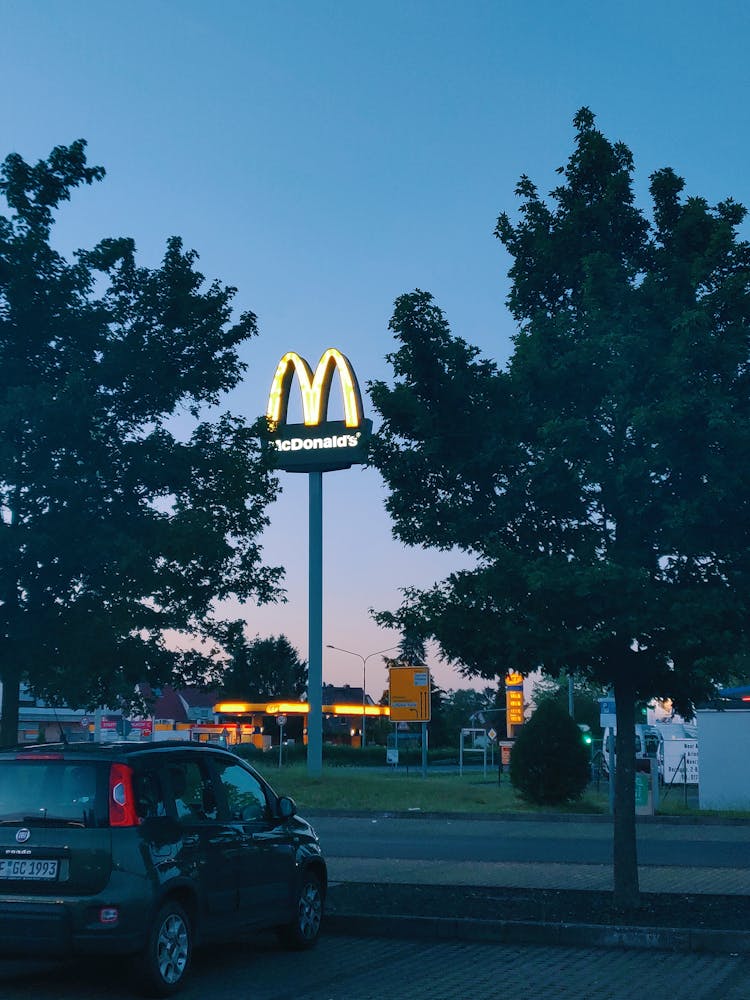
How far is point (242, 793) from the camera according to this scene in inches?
392

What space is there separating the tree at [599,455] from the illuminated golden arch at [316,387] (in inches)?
1282

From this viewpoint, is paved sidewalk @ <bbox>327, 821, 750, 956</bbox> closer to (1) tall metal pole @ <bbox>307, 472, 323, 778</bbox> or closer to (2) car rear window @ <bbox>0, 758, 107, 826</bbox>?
(2) car rear window @ <bbox>0, 758, 107, 826</bbox>

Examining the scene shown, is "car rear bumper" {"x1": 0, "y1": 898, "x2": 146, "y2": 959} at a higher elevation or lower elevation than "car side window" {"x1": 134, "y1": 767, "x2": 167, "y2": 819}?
lower

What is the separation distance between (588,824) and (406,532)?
15.0m

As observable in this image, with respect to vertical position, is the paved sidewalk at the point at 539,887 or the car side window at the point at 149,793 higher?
the car side window at the point at 149,793

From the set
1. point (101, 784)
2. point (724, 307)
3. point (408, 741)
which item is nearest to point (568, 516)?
point (724, 307)

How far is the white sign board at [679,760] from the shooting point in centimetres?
4050

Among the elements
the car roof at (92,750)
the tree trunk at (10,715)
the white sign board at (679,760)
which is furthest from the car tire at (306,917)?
the white sign board at (679,760)

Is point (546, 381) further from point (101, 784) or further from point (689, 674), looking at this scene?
point (101, 784)

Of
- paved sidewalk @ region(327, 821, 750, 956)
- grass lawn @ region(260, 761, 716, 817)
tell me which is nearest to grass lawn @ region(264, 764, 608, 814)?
grass lawn @ region(260, 761, 716, 817)

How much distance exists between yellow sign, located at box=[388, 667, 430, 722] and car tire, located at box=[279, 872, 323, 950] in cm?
3138

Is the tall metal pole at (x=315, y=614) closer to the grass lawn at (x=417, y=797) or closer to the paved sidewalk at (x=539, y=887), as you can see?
the grass lawn at (x=417, y=797)

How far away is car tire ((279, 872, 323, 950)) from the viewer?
10219 mm

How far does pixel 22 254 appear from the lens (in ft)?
42.0
